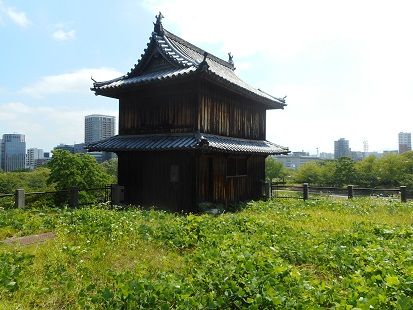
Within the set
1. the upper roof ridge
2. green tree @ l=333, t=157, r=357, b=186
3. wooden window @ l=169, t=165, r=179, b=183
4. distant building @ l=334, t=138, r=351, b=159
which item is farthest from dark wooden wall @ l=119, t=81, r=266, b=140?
distant building @ l=334, t=138, r=351, b=159

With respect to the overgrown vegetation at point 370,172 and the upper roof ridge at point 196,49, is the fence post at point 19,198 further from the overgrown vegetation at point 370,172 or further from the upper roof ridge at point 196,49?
the overgrown vegetation at point 370,172

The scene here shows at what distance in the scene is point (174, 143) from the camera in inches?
544

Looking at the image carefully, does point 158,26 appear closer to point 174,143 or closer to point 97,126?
point 174,143

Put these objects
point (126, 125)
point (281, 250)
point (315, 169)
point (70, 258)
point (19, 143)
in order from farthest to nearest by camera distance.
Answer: point (19, 143) → point (315, 169) → point (126, 125) → point (281, 250) → point (70, 258)

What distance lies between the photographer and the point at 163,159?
15.3 metres

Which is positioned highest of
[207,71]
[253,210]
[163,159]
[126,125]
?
[207,71]

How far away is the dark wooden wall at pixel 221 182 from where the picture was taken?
14891 millimetres

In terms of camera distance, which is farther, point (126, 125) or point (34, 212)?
point (126, 125)

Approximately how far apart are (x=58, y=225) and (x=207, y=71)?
8.08 metres

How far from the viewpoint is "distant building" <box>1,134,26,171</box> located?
146 metres

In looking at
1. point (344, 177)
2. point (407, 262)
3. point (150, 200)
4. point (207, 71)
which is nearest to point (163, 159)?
point (150, 200)

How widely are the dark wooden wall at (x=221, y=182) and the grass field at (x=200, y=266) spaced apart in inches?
154

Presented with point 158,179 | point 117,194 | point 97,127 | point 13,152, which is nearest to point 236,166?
point 158,179

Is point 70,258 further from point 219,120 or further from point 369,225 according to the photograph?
point 219,120
